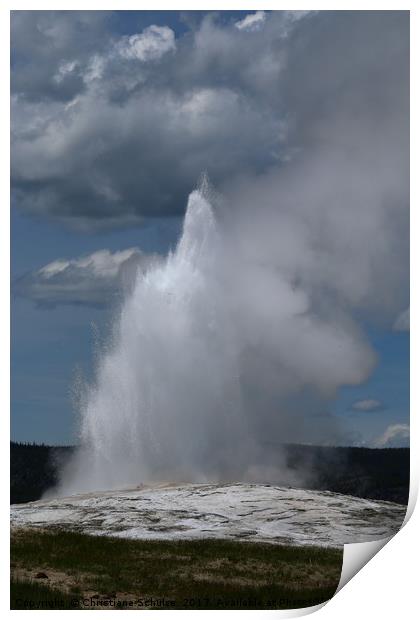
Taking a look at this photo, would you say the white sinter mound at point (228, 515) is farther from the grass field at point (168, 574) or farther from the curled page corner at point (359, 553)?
the grass field at point (168, 574)

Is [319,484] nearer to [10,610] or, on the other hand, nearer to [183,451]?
[183,451]

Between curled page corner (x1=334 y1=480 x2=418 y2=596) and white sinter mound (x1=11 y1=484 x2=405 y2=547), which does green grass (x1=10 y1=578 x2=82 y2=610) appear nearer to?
white sinter mound (x1=11 y1=484 x2=405 y2=547)

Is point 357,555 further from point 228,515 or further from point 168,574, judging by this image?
point 168,574

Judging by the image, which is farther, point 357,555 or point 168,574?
point 357,555

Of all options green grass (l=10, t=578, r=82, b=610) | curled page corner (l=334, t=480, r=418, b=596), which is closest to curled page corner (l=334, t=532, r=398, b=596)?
curled page corner (l=334, t=480, r=418, b=596)

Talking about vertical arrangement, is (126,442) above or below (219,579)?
above

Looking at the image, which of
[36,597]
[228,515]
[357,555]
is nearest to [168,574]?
[36,597]
